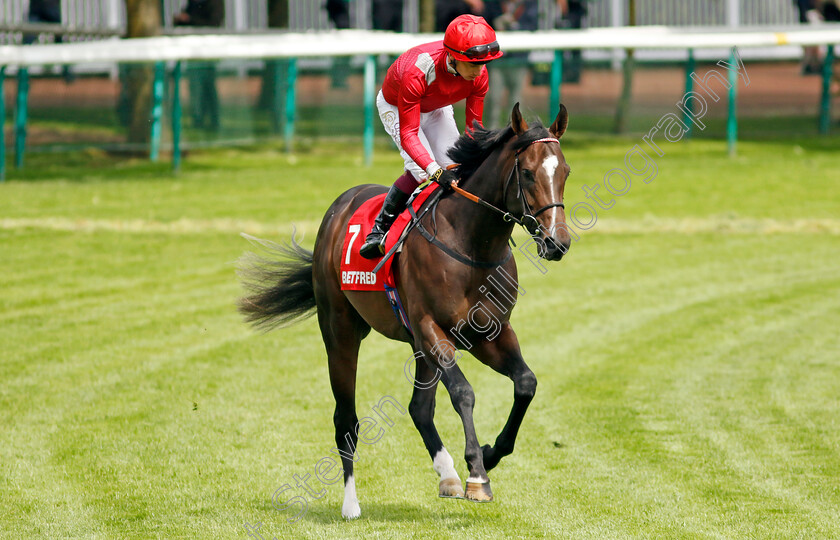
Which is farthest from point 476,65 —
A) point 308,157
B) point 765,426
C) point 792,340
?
point 308,157

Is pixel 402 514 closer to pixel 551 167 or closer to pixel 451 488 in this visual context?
pixel 451 488

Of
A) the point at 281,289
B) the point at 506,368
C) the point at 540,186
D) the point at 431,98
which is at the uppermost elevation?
the point at 431,98

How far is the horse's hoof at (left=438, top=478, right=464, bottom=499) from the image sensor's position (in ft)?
16.8

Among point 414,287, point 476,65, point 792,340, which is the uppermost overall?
point 476,65

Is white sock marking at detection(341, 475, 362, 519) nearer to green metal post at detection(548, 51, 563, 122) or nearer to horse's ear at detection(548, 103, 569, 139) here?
horse's ear at detection(548, 103, 569, 139)

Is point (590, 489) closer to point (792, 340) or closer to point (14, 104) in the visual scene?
point (792, 340)

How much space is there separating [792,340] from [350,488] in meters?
6.05

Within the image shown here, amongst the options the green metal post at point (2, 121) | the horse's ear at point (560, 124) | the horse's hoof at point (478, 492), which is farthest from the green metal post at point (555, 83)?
the horse's hoof at point (478, 492)

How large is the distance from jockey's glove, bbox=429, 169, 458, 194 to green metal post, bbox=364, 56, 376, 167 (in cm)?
1489

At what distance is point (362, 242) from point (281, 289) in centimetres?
112

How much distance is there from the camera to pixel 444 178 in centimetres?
551

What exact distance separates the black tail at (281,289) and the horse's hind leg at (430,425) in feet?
4.41

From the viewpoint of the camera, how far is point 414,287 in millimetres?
5527

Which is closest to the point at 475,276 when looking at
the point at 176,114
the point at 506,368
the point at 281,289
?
the point at 506,368
